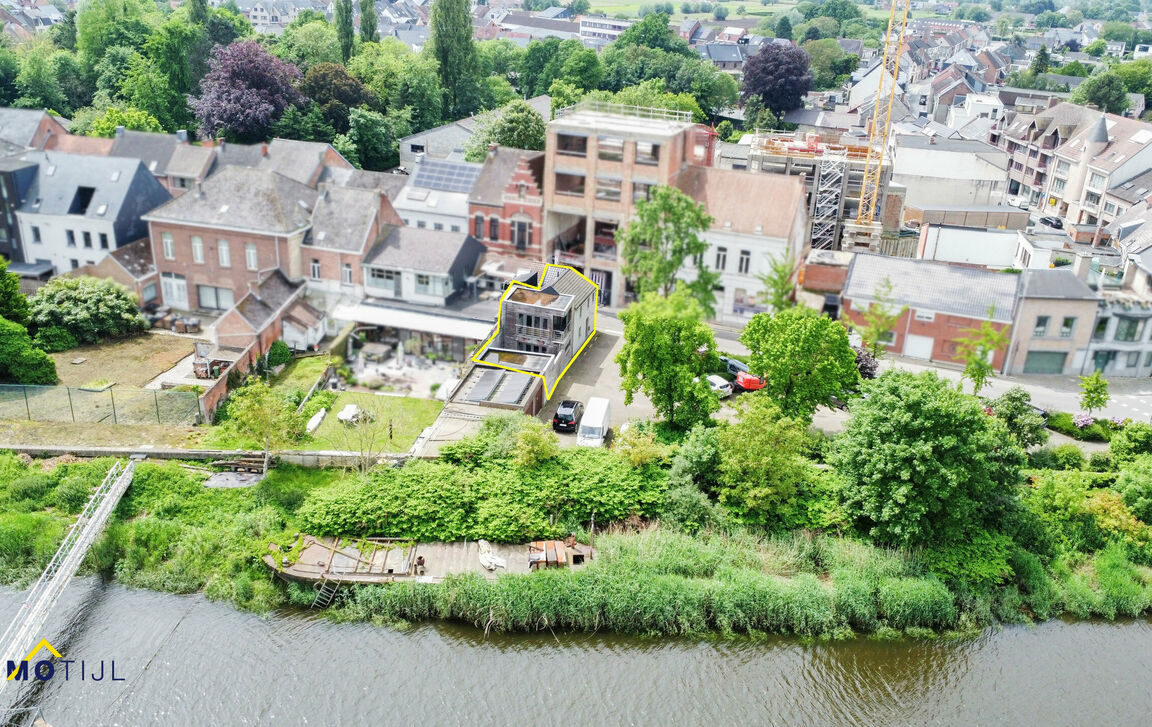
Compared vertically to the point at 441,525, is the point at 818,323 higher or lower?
higher

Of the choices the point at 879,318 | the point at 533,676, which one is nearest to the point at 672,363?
the point at 879,318

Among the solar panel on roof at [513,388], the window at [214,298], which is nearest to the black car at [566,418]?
the solar panel on roof at [513,388]

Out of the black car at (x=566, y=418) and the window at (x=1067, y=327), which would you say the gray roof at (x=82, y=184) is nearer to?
the black car at (x=566, y=418)

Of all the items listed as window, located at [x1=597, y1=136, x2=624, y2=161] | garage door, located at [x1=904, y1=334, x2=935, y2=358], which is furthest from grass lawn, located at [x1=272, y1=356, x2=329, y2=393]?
garage door, located at [x1=904, y1=334, x2=935, y2=358]

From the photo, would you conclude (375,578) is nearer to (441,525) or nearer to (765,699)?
(441,525)

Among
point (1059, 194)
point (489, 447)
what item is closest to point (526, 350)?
point (489, 447)

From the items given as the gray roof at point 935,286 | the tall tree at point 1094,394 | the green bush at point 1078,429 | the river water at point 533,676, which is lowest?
the river water at point 533,676

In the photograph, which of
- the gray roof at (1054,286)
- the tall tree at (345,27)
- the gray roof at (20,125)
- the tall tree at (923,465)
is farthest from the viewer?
the tall tree at (345,27)
